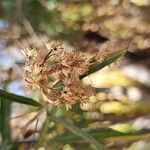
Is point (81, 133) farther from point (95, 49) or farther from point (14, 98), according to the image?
point (95, 49)

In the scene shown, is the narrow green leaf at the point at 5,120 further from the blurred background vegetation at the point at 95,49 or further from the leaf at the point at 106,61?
the leaf at the point at 106,61

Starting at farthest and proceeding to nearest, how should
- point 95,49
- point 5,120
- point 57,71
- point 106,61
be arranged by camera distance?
point 95,49 → point 5,120 → point 106,61 → point 57,71

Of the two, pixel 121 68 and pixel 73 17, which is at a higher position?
pixel 73 17

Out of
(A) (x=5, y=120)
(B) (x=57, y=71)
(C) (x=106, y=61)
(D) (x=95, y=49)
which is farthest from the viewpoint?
(D) (x=95, y=49)

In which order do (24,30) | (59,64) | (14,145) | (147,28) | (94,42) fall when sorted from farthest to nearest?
(147,28)
(94,42)
(24,30)
(14,145)
(59,64)


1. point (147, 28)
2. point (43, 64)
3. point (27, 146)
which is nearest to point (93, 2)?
point (147, 28)

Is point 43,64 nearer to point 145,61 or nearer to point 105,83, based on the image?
point 105,83

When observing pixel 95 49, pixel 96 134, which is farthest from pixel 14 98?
pixel 95 49

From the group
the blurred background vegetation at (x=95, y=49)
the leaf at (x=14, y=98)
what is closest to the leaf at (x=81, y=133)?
the leaf at (x=14, y=98)
